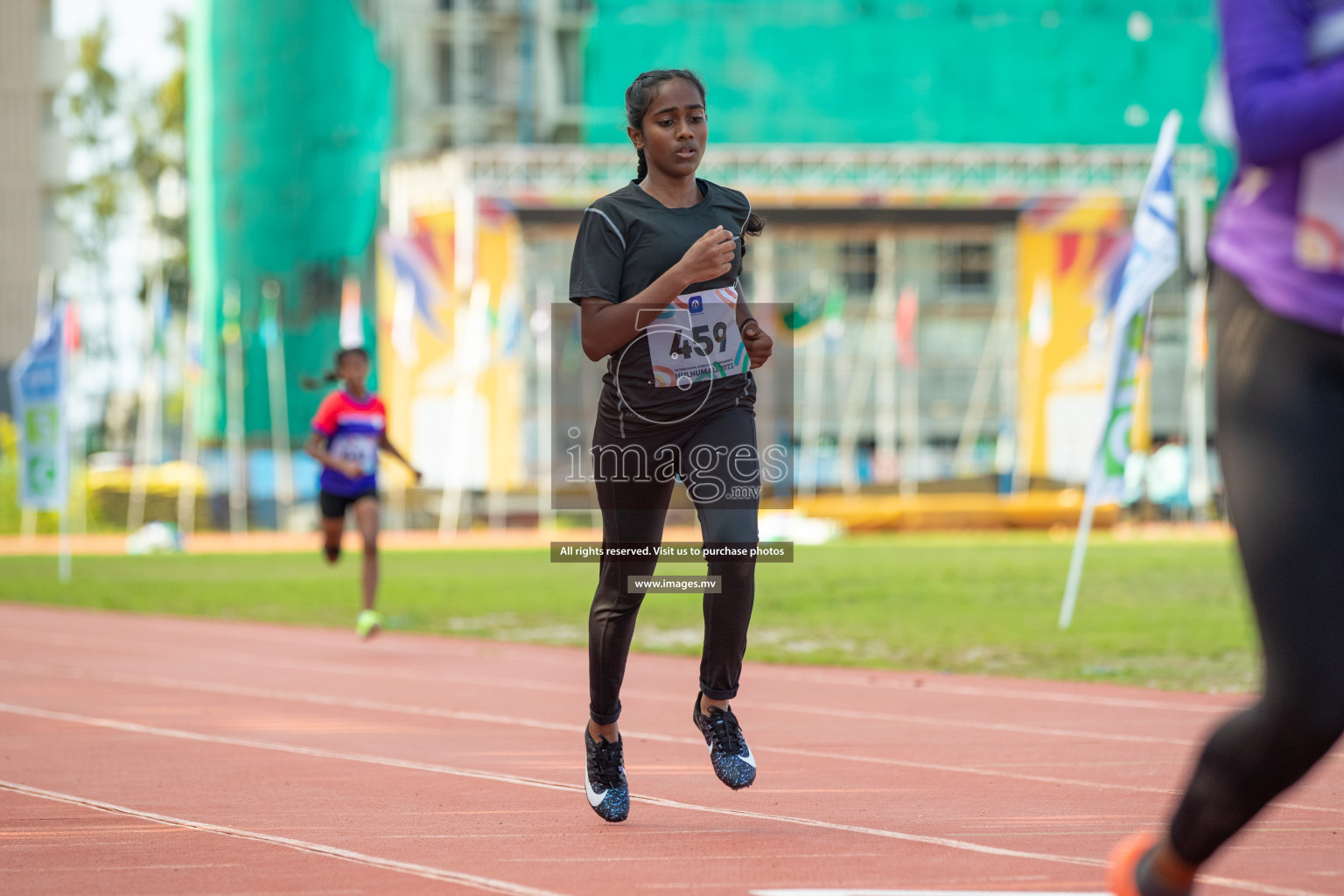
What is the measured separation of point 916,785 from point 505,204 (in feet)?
138

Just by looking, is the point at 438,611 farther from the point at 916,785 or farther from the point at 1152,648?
the point at 916,785

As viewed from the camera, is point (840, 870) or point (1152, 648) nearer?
point (840, 870)

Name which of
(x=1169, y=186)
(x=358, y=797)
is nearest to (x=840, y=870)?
(x=358, y=797)

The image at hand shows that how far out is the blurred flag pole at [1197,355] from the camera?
3891 cm

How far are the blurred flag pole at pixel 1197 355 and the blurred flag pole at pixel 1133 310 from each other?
26812 millimetres

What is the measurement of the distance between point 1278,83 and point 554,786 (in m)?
3.74

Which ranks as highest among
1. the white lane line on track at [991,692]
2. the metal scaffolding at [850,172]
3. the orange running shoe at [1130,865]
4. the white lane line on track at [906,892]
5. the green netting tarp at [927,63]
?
the green netting tarp at [927,63]

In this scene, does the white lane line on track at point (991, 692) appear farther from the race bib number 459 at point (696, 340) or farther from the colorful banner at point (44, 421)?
the colorful banner at point (44, 421)

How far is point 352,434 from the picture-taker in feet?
40.3

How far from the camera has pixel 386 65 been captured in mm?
56688

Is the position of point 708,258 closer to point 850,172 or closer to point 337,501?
point 337,501

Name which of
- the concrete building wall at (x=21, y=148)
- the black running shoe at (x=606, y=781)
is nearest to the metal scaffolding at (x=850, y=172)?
the concrete building wall at (x=21, y=148)

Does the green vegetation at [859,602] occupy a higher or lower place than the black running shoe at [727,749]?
lower

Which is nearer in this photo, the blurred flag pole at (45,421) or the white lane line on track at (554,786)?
the white lane line on track at (554,786)
